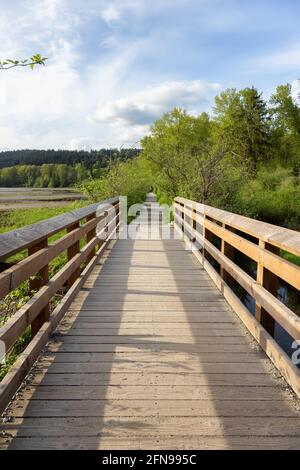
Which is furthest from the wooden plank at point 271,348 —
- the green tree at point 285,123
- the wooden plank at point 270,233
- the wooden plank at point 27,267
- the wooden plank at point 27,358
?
the green tree at point 285,123

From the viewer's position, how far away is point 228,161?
15.1m

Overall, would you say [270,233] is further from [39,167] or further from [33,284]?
[39,167]

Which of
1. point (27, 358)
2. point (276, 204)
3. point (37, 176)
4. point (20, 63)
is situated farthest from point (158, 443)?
point (37, 176)

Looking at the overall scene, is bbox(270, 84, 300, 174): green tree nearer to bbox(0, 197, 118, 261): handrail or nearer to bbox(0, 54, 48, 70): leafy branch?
bbox(0, 197, 118, 261): handrail

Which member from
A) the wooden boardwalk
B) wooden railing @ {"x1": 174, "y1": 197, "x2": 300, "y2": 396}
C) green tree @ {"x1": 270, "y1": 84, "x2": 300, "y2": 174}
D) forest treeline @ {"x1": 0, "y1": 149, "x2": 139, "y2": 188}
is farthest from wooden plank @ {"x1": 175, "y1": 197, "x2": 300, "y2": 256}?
forest treeline @ {"x1": 0, "y1": 149, "x2": 139, "y2": 188}

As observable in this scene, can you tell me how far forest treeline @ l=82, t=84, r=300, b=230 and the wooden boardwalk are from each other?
9068 millimetres

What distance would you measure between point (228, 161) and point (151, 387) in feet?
44.2

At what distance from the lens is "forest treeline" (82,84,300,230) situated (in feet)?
43.8

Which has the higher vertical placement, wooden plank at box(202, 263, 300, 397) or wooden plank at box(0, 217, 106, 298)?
wooden plank at box(0, 217, 106, 298)

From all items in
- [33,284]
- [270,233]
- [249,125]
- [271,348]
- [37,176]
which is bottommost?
[271,348]

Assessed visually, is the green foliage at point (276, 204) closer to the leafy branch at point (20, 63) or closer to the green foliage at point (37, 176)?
the leafy branch at point (20, 63)

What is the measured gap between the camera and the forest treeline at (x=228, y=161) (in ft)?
43.8

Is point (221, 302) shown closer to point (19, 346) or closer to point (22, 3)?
point (19, 346)

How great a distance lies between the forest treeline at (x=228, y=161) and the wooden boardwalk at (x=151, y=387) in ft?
29.8
